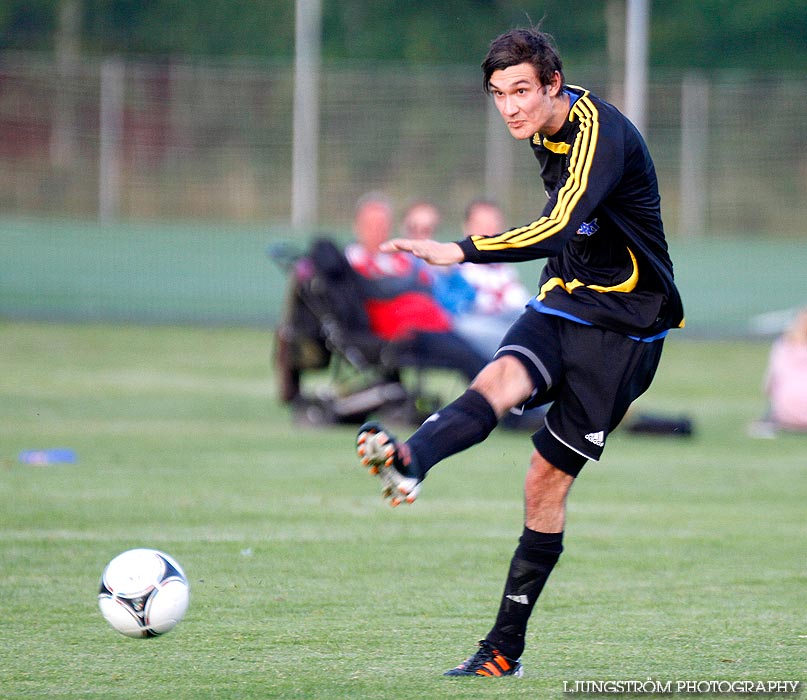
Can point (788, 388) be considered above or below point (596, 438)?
below

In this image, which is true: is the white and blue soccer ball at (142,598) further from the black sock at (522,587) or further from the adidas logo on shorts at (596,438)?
the adidas logo on shorts at (596,438)

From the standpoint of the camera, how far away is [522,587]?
5.21 m

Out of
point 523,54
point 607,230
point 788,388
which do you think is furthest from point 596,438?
point 788,388

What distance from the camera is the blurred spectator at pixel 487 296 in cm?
1233

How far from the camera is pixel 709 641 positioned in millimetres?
5551

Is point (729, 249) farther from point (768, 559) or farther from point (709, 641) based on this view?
point (709, 641)

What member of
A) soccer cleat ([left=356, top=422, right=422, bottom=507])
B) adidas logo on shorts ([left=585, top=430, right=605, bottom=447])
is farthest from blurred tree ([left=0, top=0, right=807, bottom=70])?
soccer cleat ([left=356, top=422, right=422, bottom=507])

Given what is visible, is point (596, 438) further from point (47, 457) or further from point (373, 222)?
point (373, 222)

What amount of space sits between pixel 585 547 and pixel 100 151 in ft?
51.2

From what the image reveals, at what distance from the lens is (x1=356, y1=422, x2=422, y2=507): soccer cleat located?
4555 mm

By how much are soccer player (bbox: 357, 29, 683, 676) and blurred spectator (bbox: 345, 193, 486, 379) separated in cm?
670

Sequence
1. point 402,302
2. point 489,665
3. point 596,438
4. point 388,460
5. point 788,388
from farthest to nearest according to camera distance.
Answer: point 402,302
point 788,388
point 596,438
point 489,665
point 388,460

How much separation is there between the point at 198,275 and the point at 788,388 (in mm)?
11768

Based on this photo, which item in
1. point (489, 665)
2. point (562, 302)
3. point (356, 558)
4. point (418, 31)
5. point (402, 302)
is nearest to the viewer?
point (489, 665)
